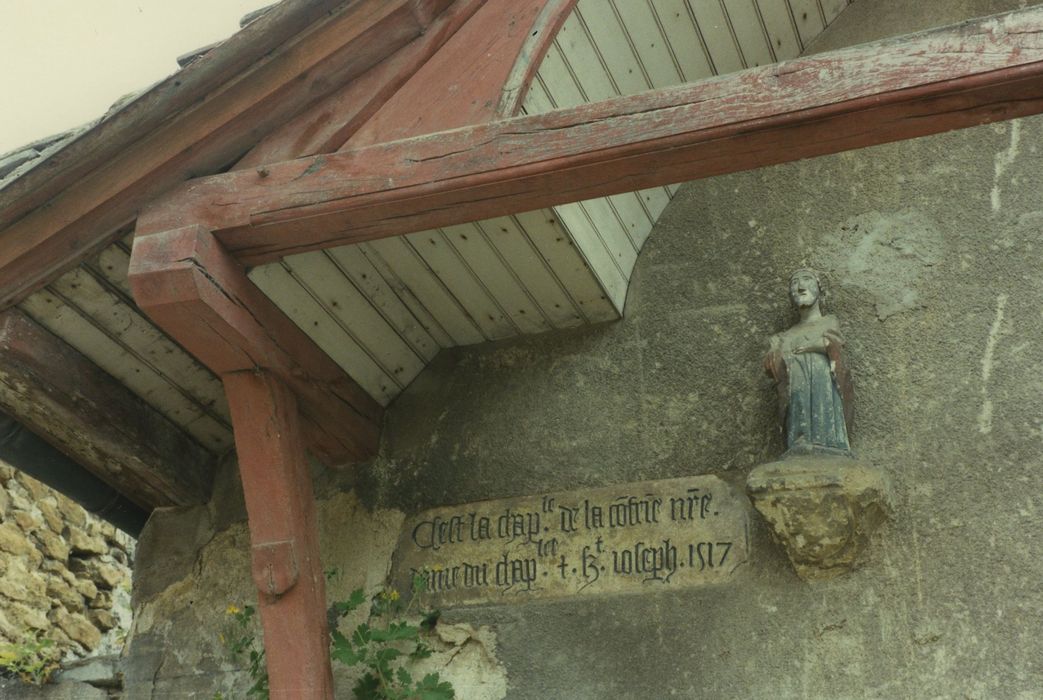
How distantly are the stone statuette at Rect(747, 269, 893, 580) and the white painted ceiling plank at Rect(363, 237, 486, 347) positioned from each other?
1167 millimetres

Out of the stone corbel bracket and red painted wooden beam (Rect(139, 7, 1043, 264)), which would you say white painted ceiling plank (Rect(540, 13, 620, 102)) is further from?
the stone corbel bracket

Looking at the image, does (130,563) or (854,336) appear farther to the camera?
(130,563)

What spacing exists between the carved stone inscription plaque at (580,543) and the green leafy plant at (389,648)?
0.10 metres

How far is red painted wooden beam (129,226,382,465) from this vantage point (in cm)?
429

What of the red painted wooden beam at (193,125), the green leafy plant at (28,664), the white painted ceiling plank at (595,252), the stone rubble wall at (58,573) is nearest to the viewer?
the red painted wooden beam at (193,125)

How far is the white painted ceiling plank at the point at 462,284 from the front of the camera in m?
4.95

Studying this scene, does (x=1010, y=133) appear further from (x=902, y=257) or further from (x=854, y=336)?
(x=854, y=336)

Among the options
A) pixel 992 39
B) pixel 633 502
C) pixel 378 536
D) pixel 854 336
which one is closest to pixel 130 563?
pixel 378 536

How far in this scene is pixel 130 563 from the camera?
8.02 meters

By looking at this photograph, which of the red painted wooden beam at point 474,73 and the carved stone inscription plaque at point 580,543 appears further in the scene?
the carved stone inscription plaque at point 580,543

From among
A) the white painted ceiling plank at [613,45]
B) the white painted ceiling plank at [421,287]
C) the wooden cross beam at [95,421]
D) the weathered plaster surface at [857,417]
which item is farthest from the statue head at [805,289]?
the wooden cross beam at [95,421]

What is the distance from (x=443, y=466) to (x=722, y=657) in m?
1.28

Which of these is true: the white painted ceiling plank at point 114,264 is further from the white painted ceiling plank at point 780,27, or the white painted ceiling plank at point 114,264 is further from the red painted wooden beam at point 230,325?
the white painted ceiling plank at point 780,27

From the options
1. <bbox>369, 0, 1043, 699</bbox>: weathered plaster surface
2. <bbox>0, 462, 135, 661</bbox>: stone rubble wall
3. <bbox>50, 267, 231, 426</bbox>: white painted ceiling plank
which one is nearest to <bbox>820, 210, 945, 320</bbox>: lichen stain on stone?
<bbox>369, 0, 1043, 699</bbox>: weathered plaster surface
